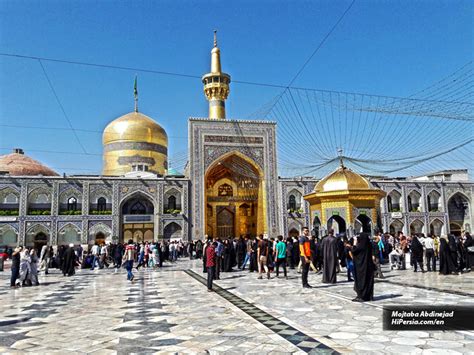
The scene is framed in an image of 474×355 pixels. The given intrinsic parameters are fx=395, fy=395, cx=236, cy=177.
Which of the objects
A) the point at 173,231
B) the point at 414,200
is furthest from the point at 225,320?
the point at 414,200

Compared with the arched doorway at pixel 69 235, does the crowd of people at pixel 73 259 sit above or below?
below

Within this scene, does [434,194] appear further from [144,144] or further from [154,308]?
[154,308]

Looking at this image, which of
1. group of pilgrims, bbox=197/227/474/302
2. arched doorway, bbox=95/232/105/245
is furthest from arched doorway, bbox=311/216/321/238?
arched doorway, bbox=95/232/105/245

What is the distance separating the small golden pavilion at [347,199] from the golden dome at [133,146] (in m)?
19.4

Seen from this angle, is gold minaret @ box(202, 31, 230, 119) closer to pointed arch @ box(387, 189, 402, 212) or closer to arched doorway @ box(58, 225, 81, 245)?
arched doorway @ box(58, 225, 81, 245)

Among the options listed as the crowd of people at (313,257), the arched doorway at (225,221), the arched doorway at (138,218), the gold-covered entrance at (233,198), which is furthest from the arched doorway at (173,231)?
the crowd of people at (313,257)

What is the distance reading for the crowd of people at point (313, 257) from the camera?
6368 millimetres

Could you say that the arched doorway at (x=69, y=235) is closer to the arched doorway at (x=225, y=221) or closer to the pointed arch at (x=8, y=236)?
the pointed arch at (x=8, y=236)

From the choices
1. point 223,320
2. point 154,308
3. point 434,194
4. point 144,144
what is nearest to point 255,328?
point 223,320

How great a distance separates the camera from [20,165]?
30.9 meters

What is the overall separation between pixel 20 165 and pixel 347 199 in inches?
1072

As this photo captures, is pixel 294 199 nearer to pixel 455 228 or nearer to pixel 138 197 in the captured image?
pixel 138 197

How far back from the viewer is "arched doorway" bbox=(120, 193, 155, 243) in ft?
84.4

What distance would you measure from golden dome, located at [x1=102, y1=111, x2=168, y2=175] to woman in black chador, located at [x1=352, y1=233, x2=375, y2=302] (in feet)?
84.1
